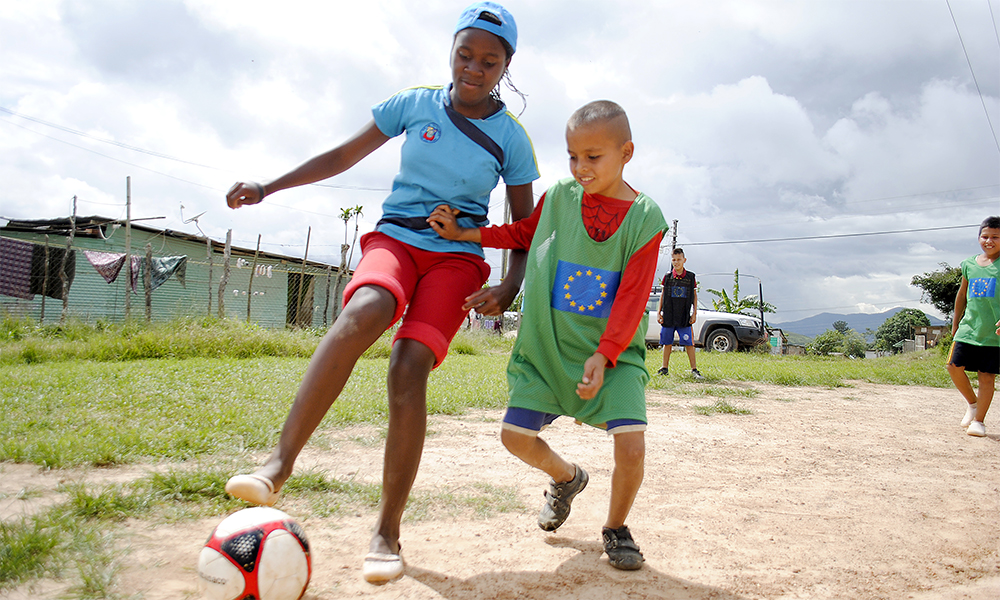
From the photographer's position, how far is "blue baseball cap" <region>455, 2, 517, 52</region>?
93.9 inches

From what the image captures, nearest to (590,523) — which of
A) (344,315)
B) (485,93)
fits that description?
(344,315)

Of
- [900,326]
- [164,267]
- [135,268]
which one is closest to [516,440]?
[164,267]

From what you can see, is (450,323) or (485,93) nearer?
(450,323)

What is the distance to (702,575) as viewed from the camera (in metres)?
2.21

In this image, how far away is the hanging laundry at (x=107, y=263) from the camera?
45.1ft

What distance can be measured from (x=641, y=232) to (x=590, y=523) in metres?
1.33

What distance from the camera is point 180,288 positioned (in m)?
19.7

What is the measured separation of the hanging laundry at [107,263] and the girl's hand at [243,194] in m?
13.5

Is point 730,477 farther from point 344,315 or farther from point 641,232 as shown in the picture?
point 344,315

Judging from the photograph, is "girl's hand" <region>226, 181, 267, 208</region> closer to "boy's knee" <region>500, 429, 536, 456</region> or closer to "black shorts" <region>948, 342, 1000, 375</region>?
"boy's knee" <region>500, 429, 536, 456</region>

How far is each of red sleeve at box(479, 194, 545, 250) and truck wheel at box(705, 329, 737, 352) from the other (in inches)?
627

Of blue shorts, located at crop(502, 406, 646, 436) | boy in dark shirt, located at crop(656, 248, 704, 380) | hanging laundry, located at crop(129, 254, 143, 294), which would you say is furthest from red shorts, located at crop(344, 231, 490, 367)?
hanging laundry, located at crop(129, 254, 143, 294)

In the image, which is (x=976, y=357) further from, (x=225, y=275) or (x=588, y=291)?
(x=225, y=275)

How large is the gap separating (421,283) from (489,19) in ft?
3.43
